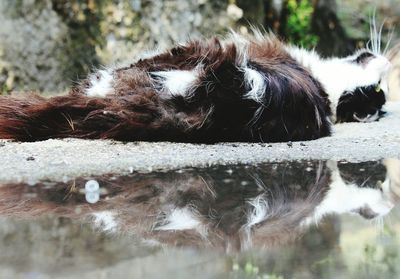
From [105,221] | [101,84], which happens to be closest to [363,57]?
[101,84]

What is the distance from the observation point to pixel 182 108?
135 inches

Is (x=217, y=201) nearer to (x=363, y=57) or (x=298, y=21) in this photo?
(x=363, y=57)

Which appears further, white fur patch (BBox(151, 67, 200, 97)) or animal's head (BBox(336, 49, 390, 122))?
animal's head (BBox(336, 49, 390, 122))

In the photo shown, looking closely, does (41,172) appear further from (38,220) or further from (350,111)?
(350,111)

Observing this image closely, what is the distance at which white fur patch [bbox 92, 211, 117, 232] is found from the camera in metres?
1.92

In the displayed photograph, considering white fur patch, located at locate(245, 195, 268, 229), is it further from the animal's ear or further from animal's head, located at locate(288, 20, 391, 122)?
the animal's ear

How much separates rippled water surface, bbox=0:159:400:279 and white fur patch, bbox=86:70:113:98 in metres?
0.98

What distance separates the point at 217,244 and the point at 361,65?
2940mm

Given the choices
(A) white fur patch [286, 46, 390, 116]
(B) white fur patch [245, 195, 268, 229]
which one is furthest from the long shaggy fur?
(B) white fur patch [245, 195, 268, 229]

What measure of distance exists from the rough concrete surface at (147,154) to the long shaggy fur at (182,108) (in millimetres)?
79

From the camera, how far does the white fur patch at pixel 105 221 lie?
6.31 feet

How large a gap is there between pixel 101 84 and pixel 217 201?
1.62 m

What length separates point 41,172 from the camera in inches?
105

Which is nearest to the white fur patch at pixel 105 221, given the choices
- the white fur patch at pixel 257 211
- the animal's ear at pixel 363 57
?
the white fur patch at pixel 257 211
